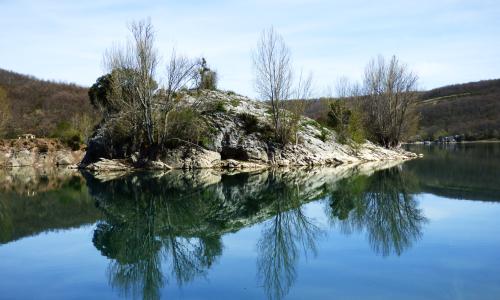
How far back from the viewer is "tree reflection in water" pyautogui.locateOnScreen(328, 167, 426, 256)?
11.0 meters

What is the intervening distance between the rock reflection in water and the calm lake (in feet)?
0.14

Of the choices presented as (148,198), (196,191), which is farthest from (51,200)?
(196,191)

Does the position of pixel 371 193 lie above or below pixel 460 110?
below

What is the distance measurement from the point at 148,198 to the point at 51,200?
456 centimetres

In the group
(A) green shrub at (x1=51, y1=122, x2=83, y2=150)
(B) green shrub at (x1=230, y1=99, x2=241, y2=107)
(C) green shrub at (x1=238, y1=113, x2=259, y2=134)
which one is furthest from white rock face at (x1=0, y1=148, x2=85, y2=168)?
(C) green shrub at (x1=238, y1=113, x2=259, y2=134)

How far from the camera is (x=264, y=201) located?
690 inches

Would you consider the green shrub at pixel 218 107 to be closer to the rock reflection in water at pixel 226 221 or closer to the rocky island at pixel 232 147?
the rocky island at pixel 232 147

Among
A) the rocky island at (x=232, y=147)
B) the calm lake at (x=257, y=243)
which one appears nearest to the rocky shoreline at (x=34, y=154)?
the rocky island at (x=232, y=147)

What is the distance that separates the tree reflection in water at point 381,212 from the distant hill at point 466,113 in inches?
3260

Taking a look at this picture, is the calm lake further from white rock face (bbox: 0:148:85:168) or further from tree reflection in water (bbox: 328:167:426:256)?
white rock face (bbox: 0:148:85:168)

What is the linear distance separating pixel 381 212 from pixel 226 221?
4703 millimetres

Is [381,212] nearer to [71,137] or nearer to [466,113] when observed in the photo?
[71,137]

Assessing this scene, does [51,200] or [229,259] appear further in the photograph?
[51,200]

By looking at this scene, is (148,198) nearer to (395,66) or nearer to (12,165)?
(12,165)
